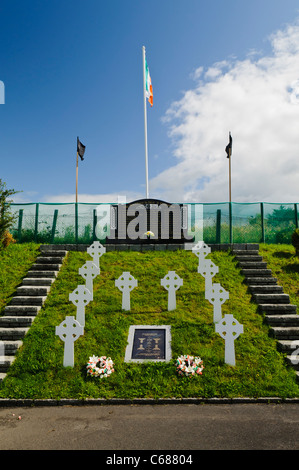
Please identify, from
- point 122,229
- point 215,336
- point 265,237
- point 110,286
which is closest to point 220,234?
point 265,237

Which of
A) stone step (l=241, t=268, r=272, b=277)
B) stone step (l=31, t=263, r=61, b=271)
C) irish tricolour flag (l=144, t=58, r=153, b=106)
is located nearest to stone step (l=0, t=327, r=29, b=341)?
stone step (l=31, t=263, r=61, b=271)

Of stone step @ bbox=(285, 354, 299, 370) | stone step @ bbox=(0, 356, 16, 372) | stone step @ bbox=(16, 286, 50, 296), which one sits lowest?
stone step @ bbox=(0, 356, 16, 372)

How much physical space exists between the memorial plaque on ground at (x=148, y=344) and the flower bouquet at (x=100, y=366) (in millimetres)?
→ 484

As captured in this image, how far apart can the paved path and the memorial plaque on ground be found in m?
1.39

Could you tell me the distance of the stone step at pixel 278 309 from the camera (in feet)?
31.0

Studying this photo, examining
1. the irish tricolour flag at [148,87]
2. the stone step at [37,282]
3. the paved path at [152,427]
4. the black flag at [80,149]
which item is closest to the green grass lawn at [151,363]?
the stone step at [37,282]

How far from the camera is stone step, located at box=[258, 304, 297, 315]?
946 cm

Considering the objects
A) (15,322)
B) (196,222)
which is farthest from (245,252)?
(15,322)

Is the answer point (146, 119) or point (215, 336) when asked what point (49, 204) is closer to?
point (146, 119)

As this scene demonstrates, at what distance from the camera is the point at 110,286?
1082 cm

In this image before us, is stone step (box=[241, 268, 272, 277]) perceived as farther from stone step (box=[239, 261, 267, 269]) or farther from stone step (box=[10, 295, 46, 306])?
stone step (box=[10, 295, 46, 306])

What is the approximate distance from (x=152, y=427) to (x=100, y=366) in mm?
2283

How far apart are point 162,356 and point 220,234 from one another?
33.1 feet

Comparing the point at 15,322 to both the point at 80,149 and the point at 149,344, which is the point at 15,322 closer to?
the point at 149,344
